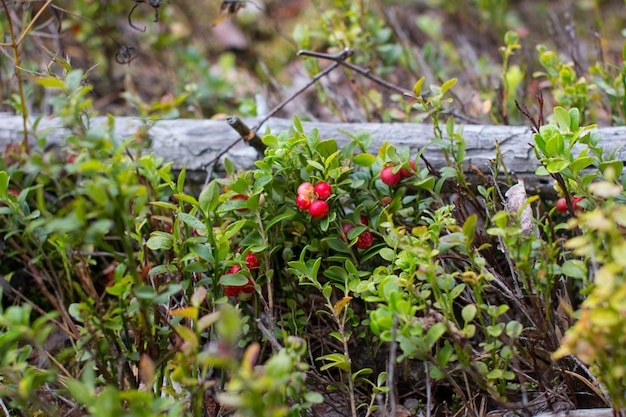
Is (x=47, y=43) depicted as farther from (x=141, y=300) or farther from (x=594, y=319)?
(x=594, y=319)

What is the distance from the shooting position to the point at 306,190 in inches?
64.8

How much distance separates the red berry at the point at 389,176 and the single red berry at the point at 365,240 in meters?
0.18

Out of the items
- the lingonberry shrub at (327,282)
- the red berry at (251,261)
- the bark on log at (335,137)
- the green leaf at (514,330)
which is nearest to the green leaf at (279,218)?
the lingonberry shrub at (327,282)

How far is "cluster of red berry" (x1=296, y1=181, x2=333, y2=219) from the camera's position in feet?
5.35

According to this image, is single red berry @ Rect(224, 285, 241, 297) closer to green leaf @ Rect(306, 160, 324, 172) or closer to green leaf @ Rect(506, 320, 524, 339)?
green leaf @ Rect(306, 160, 324, 172)

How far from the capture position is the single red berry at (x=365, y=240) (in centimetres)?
175

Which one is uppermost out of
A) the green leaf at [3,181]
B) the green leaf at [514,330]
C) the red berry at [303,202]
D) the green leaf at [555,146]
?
the green leaf at [3,181]

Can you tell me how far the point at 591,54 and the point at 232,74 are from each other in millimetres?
2466

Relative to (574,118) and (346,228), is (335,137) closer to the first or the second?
(346,228)

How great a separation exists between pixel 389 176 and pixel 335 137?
0.46m

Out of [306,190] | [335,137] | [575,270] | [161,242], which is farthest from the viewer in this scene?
[335,137]

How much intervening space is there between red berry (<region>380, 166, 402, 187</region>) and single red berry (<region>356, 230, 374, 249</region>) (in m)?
0.18

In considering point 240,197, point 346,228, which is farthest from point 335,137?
point 240,197

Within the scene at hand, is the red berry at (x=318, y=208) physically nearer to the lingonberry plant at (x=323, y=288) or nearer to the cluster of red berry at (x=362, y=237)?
the lingonberry plant at (x=323, y=288)
